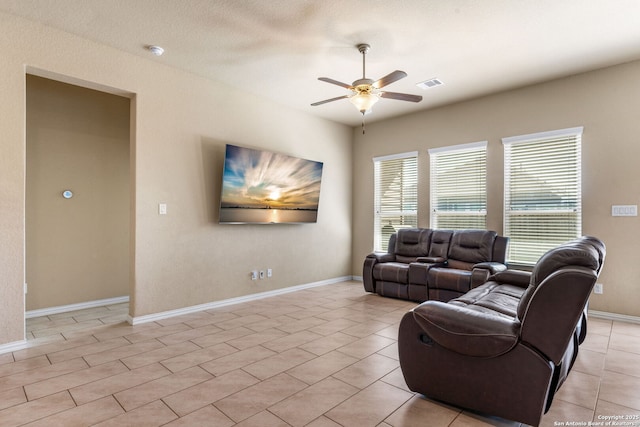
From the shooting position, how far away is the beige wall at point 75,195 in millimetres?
4188

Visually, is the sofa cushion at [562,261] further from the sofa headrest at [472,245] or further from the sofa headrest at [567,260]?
the sofa headrest at [472,245]

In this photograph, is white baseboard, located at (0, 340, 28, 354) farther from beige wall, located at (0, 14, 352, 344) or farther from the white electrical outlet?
the white electrical outlet

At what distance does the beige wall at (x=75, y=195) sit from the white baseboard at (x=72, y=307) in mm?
51

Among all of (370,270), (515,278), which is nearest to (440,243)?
(370,270)

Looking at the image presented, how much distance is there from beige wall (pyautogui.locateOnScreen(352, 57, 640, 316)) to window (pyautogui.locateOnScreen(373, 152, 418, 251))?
928mm

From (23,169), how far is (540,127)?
19.3ft

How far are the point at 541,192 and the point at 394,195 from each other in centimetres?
226

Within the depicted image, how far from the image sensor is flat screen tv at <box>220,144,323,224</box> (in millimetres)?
4555

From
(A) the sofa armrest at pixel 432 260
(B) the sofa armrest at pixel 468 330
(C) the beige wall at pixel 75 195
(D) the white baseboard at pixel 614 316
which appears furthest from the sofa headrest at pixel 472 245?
(C) the beige wall at pixel 75 195

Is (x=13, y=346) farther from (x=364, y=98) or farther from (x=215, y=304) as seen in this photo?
(x=364, y=98)

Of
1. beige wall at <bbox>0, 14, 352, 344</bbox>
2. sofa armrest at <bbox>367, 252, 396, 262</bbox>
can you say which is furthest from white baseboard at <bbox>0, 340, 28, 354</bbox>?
sofa armrest at <bbox>367, 252, 396, 262</bbox>

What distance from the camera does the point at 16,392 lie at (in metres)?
2.33

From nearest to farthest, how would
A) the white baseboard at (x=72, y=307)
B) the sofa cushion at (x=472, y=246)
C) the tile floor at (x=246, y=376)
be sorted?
the tile floor at (x=246, y=376), the white baseboard at (x=72, y=307), the sofa cushion at (x=472, y=246)

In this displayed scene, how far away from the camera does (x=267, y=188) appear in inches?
197
